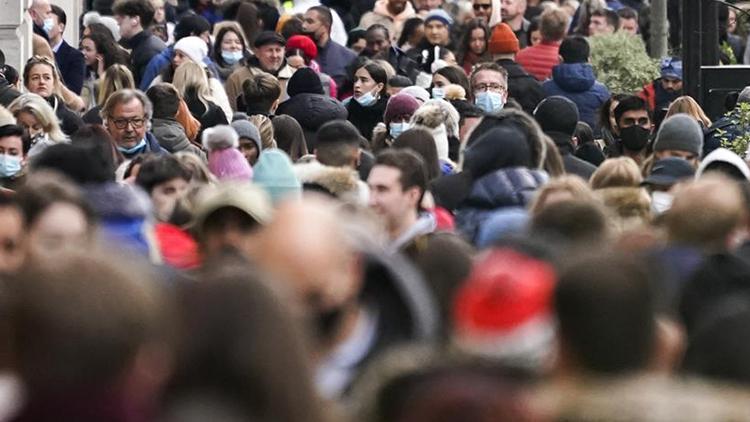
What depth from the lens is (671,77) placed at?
18422 millimetres

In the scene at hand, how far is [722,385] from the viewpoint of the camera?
5285 mm

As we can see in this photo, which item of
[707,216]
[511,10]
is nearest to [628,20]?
[511,10]

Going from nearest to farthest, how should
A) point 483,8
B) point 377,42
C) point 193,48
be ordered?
point 193,48, point 377,42, point 483,8

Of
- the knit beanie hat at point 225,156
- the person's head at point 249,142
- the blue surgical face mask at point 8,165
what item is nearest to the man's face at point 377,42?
the person's head at point 249,142

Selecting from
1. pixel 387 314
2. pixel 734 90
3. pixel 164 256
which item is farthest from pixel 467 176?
pixel 734 90

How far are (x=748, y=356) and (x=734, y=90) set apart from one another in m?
11.4

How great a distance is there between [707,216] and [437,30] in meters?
13.5

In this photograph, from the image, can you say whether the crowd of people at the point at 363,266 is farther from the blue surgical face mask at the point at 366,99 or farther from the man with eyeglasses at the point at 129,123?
the blue surgical face mask at the point at 366,99

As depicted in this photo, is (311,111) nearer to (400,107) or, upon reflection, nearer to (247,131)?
(400,107)

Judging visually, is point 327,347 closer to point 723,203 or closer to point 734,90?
point 723,203

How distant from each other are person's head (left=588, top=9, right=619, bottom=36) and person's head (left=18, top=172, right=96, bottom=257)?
53.3 ft

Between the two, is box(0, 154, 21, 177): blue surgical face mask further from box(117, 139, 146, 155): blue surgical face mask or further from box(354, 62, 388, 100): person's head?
box(354, 62, 388, 100): person's head

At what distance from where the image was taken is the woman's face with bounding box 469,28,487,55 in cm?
1978

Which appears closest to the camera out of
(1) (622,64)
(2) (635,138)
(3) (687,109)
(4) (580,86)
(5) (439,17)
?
(2) (635,138)
